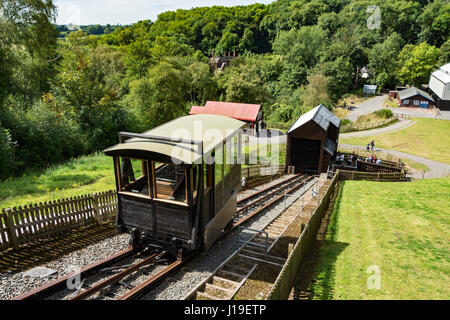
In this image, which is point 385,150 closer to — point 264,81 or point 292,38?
point 264,81

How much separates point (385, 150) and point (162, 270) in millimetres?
36543

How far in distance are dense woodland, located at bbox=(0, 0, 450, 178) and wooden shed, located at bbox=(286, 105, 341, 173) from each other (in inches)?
645

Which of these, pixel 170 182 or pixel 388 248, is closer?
pixel 170 182

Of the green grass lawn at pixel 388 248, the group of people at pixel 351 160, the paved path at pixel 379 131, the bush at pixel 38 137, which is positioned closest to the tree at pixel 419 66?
the paved path at pixel 379 131

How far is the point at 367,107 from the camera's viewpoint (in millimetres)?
64812

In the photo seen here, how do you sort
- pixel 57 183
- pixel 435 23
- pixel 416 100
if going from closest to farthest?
pixel 57 183 → pixel 416 100 → pixel 435 23

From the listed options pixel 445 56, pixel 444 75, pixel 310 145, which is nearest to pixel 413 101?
pixel 444 75

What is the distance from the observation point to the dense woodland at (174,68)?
21.1 meters

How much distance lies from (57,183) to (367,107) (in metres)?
66.2

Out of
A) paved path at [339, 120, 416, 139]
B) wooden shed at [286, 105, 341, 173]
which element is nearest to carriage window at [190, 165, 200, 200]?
wooden shed at [286, 105, 341, 173]

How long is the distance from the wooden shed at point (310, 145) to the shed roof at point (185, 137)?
1622 centimetres

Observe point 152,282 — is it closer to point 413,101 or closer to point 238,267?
point 238,267

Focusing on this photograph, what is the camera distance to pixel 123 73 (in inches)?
2201
